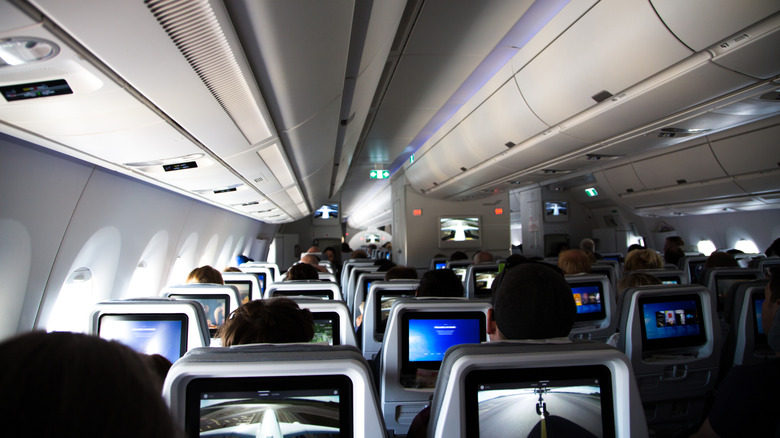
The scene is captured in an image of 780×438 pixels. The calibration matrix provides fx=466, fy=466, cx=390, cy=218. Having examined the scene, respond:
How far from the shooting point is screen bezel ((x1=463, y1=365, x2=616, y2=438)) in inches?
60.1

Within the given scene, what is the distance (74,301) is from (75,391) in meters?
5.41

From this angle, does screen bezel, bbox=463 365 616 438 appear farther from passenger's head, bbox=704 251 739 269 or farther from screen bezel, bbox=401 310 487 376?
passenger's head, bbox=704 251 739 269

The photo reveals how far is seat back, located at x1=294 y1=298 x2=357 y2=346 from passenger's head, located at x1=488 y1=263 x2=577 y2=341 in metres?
1.42

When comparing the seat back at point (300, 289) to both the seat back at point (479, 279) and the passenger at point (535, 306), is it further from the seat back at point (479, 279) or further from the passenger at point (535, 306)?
the passenger at point (535, 306)

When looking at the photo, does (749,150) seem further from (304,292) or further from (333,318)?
(333,318)

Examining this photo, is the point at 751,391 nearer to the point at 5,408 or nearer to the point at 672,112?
the point at 5,408

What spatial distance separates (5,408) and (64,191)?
13.5 ft

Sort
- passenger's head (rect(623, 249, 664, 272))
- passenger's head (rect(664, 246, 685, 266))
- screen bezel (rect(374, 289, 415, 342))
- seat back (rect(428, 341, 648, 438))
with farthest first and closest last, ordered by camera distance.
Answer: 1. passenger's head (rect(664, 246, 685, 266))
2. passenger's head (rect(623, 249, 664, 272))
3. screen bezel (rect(374, 289, 415, 342))
4. seat back (rect(428, 341, 648, 438))

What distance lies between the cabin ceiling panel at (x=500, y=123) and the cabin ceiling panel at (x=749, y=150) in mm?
3920

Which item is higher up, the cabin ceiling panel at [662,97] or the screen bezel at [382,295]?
the cabin ceiling panel at [662,97]

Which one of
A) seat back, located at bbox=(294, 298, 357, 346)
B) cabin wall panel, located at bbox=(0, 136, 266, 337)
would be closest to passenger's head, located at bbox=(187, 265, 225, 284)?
cabin wall panel, located at bbox=(0, 136, 266, 337)

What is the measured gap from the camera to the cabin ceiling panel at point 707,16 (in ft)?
7.58

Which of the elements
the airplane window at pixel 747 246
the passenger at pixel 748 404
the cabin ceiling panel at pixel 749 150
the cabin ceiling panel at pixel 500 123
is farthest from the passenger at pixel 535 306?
the airplane window at pixel 747 246

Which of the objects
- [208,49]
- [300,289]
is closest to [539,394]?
[208,49]
